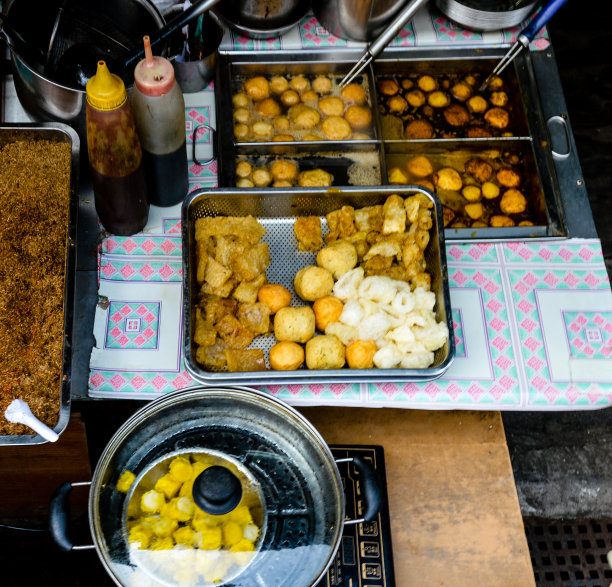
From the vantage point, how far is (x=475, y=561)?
182 cm

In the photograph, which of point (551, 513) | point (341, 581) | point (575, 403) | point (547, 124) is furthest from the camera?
point (551, 513)

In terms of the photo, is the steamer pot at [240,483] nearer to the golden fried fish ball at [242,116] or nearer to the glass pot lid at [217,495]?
the glass pot lid at [217,495]

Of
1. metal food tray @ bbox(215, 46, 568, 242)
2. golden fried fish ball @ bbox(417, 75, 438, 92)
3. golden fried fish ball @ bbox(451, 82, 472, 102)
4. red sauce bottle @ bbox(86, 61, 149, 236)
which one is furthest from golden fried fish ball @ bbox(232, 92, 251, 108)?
golden fried fish ball @ bbox(451, 82, 472, 102)

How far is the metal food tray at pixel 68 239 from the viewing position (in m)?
1.47

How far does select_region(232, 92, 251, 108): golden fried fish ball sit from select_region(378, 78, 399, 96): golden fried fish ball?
55 centimetres

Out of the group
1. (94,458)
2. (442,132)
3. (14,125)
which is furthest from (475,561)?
(14,125)

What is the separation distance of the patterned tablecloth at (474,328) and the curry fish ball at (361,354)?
0.15m

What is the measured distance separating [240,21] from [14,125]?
95 centimetres

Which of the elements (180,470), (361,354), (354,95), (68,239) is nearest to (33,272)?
(68,239)

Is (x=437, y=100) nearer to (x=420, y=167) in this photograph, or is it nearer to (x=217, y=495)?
(x=420, y=167)

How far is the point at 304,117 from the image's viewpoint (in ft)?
7.30

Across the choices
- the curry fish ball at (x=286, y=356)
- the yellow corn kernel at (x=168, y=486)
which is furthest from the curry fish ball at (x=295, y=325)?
the yellow corn kernel at (x=168, y=486)

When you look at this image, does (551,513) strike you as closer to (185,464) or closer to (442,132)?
(442,132)

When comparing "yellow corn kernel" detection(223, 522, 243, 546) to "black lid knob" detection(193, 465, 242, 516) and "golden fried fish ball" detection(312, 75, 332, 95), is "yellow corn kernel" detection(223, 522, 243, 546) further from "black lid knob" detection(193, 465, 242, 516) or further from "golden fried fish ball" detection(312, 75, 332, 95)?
"golden fried fish ball" detection(312, 75, 332, 95)
